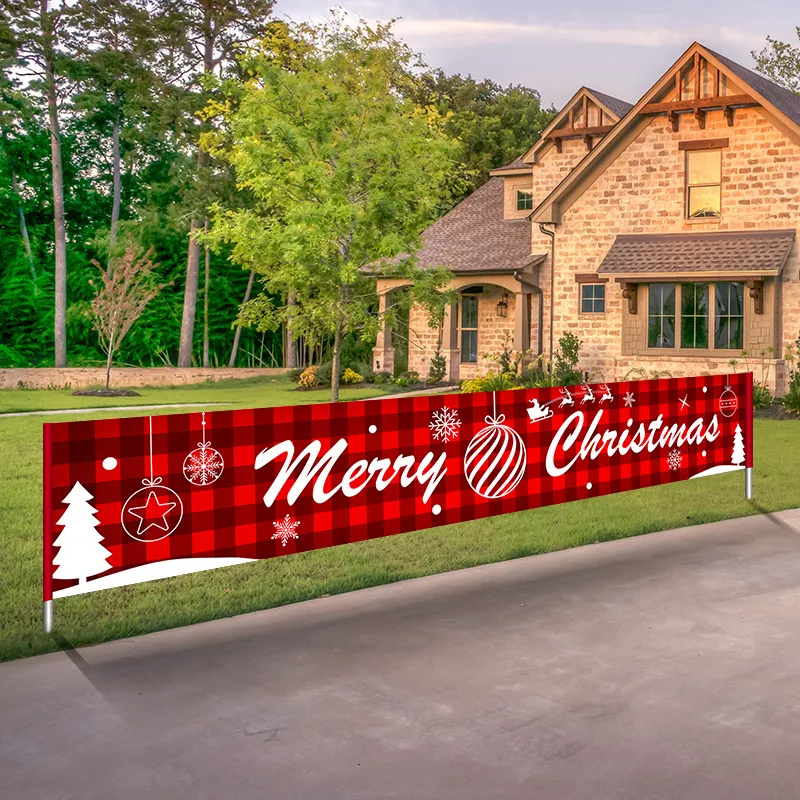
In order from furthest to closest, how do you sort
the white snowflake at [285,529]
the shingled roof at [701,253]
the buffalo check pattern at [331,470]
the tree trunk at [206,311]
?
the tree trunk at [206,311] < the shingled roof at [701,253] < the white snowflake at [285,529] < the buffalo check pattern at [331,470]

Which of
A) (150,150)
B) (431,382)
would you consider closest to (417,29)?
(150,150)

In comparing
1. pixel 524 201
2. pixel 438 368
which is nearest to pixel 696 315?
pixel 438 368

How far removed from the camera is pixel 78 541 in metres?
6.38

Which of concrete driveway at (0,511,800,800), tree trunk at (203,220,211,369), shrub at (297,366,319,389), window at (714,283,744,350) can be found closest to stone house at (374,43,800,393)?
window at (714,283,744,350)

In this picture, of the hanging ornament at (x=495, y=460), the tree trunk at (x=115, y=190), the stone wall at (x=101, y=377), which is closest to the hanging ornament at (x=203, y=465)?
the hanging ornament at (x=495, y=460)

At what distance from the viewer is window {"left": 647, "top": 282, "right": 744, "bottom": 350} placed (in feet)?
84.3

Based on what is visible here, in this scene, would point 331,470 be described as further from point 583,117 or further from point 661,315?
point 583,117

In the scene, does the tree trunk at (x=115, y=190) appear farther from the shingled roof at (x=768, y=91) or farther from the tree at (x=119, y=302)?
the shingled roof at (x=768, y=91)

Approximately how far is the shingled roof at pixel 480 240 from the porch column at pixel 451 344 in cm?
153

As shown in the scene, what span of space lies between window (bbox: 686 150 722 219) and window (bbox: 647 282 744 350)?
1.96 m

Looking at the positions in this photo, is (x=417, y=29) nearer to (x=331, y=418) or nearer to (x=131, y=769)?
(x=331, y=418)

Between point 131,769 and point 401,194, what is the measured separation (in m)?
17.9

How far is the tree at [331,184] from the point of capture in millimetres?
21203

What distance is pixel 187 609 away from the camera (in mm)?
7285
